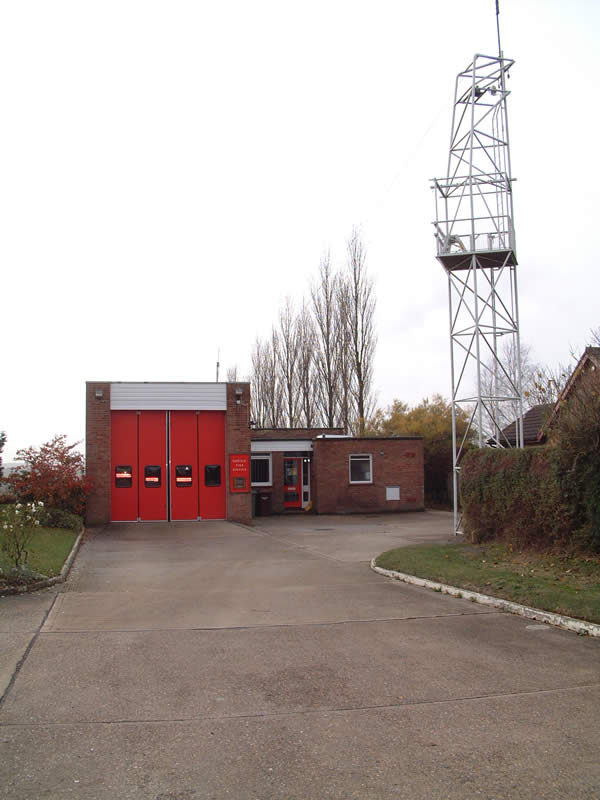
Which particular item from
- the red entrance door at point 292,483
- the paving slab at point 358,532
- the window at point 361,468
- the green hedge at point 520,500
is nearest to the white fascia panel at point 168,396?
the paving slab at point 358,532

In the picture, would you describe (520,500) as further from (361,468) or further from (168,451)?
(361,468)

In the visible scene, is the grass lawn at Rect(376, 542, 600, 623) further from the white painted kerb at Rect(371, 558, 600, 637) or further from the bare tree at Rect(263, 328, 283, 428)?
the bare tree at Rect(263, 328, 283, 428)

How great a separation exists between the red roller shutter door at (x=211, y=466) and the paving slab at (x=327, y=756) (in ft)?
65.1

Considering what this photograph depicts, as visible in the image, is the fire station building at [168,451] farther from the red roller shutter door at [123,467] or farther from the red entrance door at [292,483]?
the red entrance door at [292,483]

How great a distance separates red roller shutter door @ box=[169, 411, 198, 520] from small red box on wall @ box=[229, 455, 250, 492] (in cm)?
125

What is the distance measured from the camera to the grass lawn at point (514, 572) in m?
9.07

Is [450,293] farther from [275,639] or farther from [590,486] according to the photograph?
[275,639]

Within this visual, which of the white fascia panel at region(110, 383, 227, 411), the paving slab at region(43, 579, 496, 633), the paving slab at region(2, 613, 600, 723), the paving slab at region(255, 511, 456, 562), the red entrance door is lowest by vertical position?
the paving slab at region(255, 511, 456, 562)

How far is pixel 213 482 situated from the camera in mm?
25031

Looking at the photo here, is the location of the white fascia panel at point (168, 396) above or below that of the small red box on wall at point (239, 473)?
above

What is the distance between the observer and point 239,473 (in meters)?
24.8

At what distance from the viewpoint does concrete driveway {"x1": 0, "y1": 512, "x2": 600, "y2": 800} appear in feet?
13.8

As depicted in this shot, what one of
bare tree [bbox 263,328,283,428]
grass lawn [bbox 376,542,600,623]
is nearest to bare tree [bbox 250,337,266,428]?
bare tree [bbox 263,328,283,428]

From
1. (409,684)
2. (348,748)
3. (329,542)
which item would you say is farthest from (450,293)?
(348,748)
